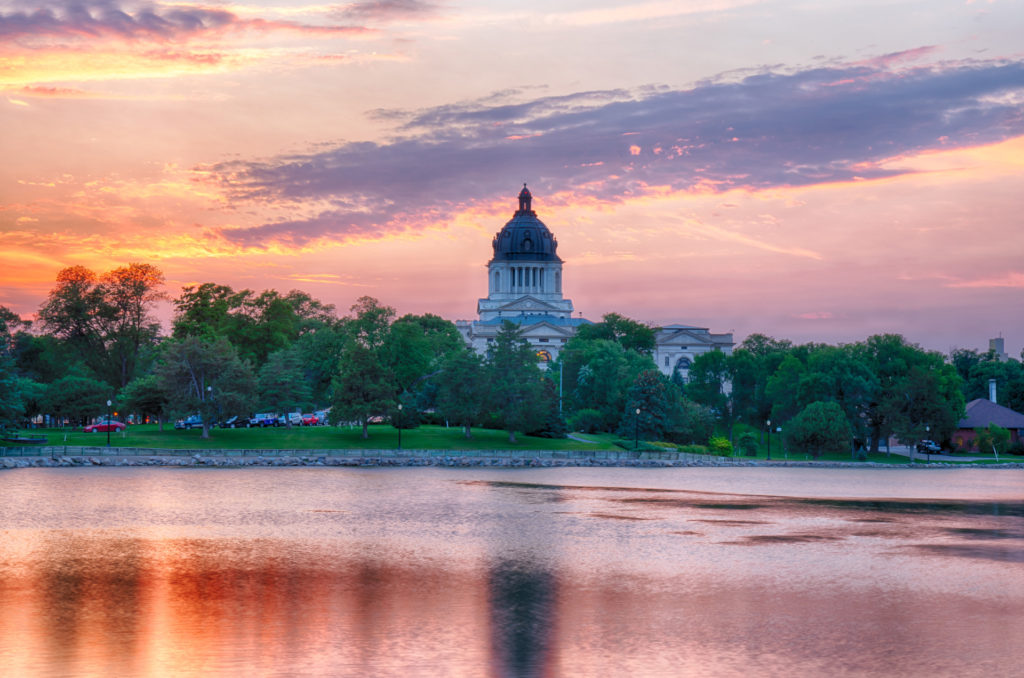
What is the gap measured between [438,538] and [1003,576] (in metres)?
17.4

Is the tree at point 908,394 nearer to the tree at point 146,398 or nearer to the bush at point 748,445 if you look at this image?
the bush at point 748,445

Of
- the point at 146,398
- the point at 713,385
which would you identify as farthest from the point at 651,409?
the point at 146,398

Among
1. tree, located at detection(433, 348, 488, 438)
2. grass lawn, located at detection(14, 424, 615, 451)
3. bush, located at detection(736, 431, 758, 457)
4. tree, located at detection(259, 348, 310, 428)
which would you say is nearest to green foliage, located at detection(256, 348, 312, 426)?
tree, located at detection(259, 348, 310, 428)

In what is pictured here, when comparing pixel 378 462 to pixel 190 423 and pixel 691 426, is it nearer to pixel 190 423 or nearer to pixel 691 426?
pixel 190 423

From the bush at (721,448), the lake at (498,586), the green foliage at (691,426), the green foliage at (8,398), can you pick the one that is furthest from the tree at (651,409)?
the green foliage at (8,398)

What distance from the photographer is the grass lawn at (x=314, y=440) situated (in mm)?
85188

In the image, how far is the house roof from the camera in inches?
4478

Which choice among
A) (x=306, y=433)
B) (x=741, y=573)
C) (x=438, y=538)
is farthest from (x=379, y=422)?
(x=741, y=573)

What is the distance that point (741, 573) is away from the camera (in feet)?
99.3

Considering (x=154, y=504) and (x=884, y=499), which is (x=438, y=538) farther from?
(x=884, y=499)

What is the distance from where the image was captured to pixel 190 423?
99.6 metres

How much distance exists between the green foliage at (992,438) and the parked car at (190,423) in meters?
75.9

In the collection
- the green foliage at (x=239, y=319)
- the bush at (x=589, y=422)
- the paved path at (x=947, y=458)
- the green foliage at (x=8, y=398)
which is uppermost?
the green foliage at (x=239, y=319)

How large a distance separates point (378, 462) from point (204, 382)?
19.4 m
